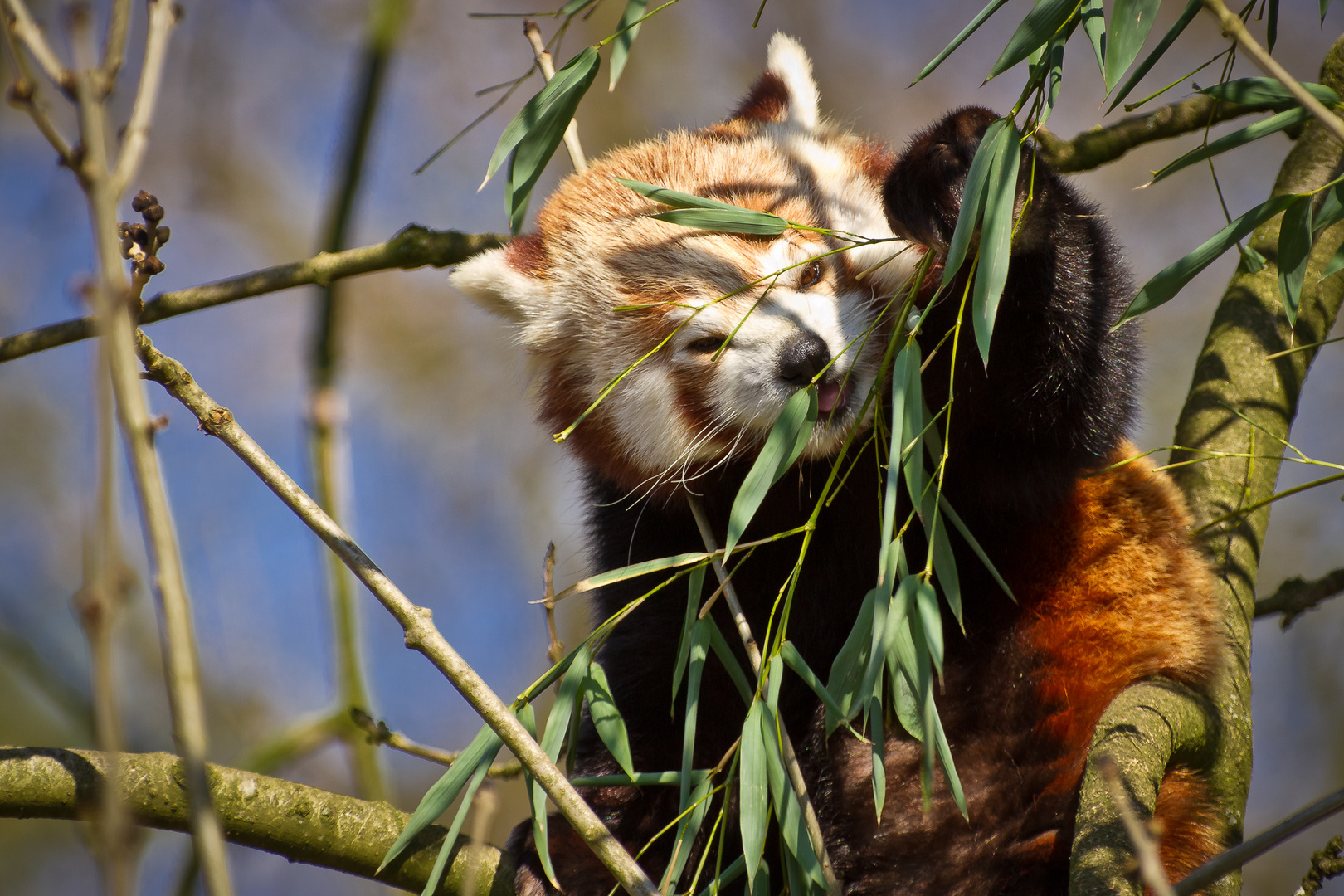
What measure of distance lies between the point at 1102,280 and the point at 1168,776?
3.30ft

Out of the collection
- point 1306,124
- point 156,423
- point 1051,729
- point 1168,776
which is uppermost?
point 1306,124

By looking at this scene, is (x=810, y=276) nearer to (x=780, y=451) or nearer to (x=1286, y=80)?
(x=780, y=451)

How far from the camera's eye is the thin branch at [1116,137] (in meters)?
2.55

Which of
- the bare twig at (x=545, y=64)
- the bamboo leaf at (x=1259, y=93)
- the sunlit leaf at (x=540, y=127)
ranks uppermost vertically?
the bare twig at (x=545, y=64)

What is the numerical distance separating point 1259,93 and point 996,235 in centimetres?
44

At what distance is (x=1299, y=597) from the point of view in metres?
2.50

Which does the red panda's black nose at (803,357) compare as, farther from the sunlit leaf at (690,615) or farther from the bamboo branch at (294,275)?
the bamboo branch at (294,275)

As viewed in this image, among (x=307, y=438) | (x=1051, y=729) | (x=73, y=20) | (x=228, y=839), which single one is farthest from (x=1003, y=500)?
(x=73, y=20)

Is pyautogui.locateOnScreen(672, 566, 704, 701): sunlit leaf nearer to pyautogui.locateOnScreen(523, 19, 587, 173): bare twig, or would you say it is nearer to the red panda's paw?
the red panda's paw

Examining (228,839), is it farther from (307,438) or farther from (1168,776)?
(1168,776)

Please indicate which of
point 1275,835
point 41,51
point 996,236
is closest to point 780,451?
point 996,236

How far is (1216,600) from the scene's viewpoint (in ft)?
7.88

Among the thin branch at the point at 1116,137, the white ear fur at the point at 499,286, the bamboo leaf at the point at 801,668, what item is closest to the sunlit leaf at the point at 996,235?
the bamboo leaf at the point at 801,668

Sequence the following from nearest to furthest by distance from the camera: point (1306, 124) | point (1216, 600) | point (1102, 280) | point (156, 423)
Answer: point (156, 423) < point (1102, 280) < point (1216, 600) < point (1306, 124)
